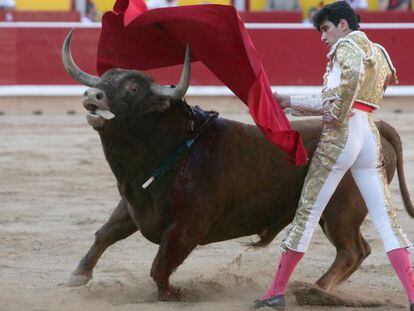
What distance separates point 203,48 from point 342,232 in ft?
3.08

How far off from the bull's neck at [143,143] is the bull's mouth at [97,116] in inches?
5.0

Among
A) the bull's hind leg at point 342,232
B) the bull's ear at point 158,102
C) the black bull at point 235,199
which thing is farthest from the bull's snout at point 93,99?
the bull's hind leg at point 342,232

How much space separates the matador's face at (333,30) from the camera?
4.01 m

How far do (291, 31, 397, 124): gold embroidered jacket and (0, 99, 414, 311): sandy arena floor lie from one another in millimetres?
812

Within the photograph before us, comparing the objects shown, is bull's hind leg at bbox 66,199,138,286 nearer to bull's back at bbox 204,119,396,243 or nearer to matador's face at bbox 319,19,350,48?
bull's back at bbox 204,119,396,243

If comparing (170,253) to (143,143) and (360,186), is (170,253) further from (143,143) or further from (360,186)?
(360,186)

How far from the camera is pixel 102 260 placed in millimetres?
5371

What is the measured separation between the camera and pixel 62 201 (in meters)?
6.90

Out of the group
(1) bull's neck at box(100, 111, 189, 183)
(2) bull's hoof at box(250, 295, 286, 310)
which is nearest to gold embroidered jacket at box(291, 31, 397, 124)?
(1) bull's neck at box(100, 111, 189, 183)

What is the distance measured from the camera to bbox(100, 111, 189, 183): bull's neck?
441cm

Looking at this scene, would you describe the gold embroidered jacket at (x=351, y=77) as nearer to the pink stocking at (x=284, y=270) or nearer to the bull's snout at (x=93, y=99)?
the pink stocking at (x=284, y=270)

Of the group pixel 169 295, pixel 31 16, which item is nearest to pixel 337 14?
pixel 169 295

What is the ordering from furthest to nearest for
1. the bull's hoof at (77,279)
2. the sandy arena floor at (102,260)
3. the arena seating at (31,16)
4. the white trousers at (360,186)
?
the arena seating at (31,16)
the bull's hoof at (77,279)
the sandy arena floor at (102,260)
the white trousers at (360,186)

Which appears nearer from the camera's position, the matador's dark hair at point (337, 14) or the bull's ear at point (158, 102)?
the matador's dark hair at point (337, 14)
